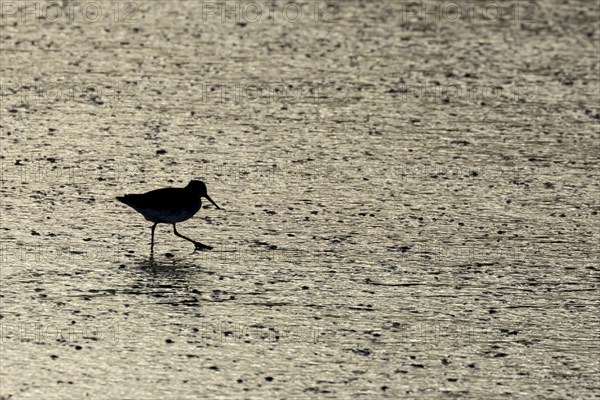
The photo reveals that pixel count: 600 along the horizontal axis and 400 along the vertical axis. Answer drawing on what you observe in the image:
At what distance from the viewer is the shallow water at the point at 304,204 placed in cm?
800

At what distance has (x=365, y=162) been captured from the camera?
11.9 metres

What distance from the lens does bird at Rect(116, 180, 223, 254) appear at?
9.76m

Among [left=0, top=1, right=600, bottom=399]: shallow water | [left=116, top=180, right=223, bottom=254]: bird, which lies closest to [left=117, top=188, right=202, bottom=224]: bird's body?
[left=116, top=180, right=223, bottom=254]: bird

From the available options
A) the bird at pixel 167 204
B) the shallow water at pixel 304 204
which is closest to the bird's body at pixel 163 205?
the bird at pixel 167 204

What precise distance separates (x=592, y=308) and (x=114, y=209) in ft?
12.3

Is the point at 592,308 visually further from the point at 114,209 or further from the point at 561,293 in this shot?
the point at 114,209

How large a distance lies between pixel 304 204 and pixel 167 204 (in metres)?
1.47

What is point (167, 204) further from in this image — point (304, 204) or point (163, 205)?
point (304, 204)

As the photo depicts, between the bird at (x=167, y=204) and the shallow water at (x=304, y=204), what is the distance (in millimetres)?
250

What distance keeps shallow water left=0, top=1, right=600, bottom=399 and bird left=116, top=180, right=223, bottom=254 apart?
0.25m

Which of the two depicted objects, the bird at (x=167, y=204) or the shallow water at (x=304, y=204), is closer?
the shallow water at (x=304, y=204)

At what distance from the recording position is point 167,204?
9.75 metres

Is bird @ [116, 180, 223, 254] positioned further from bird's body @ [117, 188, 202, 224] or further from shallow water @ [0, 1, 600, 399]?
shallow water @ [0, 1, 600, 399]

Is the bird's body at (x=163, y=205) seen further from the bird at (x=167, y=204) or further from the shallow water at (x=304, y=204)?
the shallow water at (x=304, y=204)
